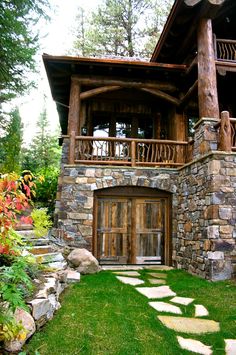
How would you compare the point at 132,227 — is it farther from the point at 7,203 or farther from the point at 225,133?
the point at 7,203

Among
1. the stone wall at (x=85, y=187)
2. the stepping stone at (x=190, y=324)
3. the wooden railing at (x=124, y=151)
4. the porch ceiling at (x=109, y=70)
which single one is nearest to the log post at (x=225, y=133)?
the wooden railing at (x=124, y=151)

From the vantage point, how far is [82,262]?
569 centimetres

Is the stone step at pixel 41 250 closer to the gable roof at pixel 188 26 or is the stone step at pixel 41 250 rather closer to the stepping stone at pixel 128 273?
the stepping stone at pixel 128 273

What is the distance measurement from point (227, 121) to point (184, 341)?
430 centimetres

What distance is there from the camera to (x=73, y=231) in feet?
23.0

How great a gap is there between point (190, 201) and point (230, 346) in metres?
4.01

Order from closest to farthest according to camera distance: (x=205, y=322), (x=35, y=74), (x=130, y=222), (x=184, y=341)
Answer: (x=184, y=341) < (x=205, y=322) < (x=130, y=222) < (x=35, y=74)

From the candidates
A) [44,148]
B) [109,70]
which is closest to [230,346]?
[109,70]

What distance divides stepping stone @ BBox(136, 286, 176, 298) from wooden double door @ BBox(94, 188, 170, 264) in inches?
97.7

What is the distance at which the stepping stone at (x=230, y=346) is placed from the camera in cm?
265

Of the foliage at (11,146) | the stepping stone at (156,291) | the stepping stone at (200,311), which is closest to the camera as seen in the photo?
the stepping stone at (200,311)

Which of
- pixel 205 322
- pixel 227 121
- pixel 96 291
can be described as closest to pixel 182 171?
pixel 227 121

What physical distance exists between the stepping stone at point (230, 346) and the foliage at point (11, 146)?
447 inches

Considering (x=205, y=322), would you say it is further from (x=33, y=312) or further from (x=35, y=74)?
(x=35, y=74)
